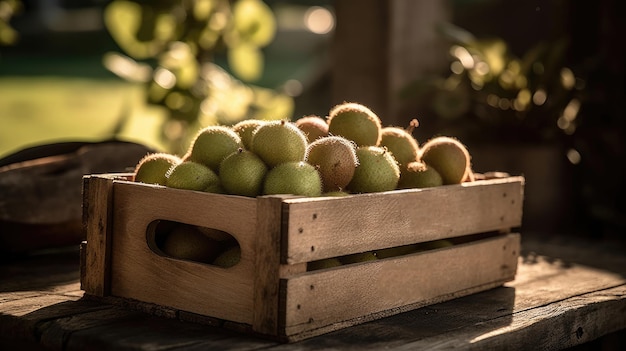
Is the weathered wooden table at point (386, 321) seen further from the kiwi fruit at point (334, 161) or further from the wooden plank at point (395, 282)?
the kiwi fruit at point (334, 161)

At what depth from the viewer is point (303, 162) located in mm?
1956

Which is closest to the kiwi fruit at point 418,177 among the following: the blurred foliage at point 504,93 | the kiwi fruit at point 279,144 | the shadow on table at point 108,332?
the kiwi fruit at point 279,144

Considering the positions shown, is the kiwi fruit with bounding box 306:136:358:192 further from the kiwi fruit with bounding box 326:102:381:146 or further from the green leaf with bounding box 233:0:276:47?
the green leaf with bounding box 233:0:276:47

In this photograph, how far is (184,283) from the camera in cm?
195

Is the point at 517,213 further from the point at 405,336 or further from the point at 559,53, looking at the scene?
the point at 559,53

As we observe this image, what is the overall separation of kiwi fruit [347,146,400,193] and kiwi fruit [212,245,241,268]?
0.31 meters

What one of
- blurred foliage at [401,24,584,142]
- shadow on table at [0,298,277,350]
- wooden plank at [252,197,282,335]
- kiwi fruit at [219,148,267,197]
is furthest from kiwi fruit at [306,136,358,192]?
blurred foliage at [401,24,584,142]

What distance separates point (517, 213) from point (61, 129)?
559cm

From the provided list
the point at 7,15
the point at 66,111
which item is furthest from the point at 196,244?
the point at 66,111

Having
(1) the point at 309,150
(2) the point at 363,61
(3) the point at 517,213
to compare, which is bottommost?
(3) the point at 517,213

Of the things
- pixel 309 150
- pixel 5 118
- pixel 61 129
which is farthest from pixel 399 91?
pixel 5 118

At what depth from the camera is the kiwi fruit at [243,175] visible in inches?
76.1

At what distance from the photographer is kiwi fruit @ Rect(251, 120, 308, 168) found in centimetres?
198

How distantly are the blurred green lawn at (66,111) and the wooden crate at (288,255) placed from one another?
3.67 metres
